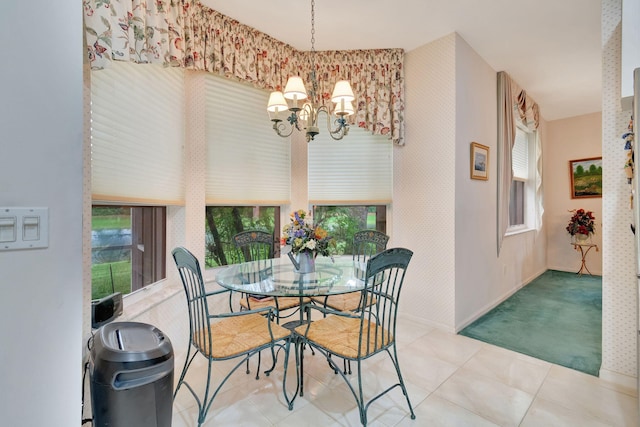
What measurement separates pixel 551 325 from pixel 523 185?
2.94m

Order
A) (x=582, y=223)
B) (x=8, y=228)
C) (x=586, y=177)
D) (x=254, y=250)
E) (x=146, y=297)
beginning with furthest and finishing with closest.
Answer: (x=586, y=177) < (x=582, y=223) < (x=254, y=250) < (x=146, y=297) < (x=8, y=228)

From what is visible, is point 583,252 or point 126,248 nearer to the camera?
point 126,248

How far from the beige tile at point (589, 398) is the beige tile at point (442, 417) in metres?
0.59

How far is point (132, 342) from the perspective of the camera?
3.98 feet

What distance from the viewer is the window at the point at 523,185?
490 cm

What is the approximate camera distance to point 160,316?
89.1 inches

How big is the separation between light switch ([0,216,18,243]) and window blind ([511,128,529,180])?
5.61m

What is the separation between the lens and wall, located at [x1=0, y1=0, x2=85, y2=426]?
35.5 inches

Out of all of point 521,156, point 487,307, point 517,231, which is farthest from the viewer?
point 521,156

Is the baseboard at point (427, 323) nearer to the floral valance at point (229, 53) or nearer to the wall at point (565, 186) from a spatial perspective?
the floral valance at point (229, 53)

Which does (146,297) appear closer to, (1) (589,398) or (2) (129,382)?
(2) (129,382)

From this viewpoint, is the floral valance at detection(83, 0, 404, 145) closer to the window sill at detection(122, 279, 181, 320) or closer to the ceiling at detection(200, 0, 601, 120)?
the ceiling at detection(200, 0, 601, 120)

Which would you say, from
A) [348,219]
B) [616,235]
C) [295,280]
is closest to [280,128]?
[348,219]

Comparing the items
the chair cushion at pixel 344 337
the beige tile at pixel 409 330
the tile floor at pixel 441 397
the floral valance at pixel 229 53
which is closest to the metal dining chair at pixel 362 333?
the chair cushion at pixel 344 337
